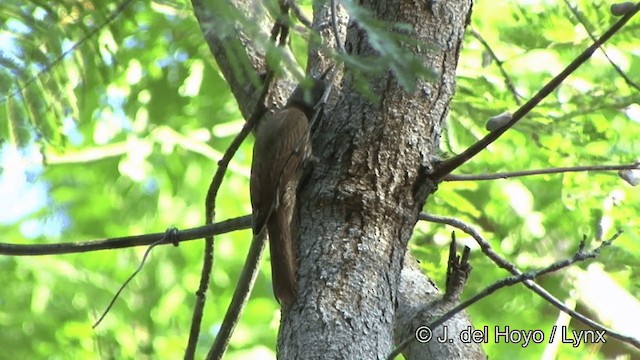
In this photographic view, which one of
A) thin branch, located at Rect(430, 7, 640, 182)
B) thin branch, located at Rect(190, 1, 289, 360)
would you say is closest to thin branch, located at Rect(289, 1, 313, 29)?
thin branch, located at Rect(190, 1, 289, 360)

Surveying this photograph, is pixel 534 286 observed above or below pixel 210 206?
below

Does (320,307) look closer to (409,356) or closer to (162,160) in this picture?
(409,356)

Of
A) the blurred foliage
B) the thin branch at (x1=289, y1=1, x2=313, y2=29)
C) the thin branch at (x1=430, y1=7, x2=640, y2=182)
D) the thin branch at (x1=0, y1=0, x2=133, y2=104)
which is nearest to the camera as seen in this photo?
the thin branch at (x1=289, y1=1, x2=313, y2=29)

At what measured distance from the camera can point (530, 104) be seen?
7.83 ft

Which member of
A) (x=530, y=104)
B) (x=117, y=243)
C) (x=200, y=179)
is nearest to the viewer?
(x=530, y=104)

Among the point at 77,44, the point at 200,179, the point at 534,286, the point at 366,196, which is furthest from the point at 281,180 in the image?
the point at 200,179

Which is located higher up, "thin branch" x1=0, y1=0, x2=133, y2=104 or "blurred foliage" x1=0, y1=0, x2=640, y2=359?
"blurred foliage" x1=0, y1=0, x2=640, y2=359

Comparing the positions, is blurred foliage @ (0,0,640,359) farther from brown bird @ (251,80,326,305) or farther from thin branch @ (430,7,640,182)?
thin branch @ (430,7,640,182)

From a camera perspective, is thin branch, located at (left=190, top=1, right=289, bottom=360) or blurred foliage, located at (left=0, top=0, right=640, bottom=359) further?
blurred foliage, located at (left=0, top=0, right=640, bottom=359)

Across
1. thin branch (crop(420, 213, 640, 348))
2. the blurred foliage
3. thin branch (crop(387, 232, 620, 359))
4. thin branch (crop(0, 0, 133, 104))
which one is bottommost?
thin branch (crop(387, 232, 620, 359))

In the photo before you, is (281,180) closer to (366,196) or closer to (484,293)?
(366,196)

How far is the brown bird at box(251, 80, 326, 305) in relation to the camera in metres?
2.47

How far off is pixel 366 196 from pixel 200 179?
3.44 metres

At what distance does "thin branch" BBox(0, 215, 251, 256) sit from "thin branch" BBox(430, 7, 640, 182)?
2.02 feet
